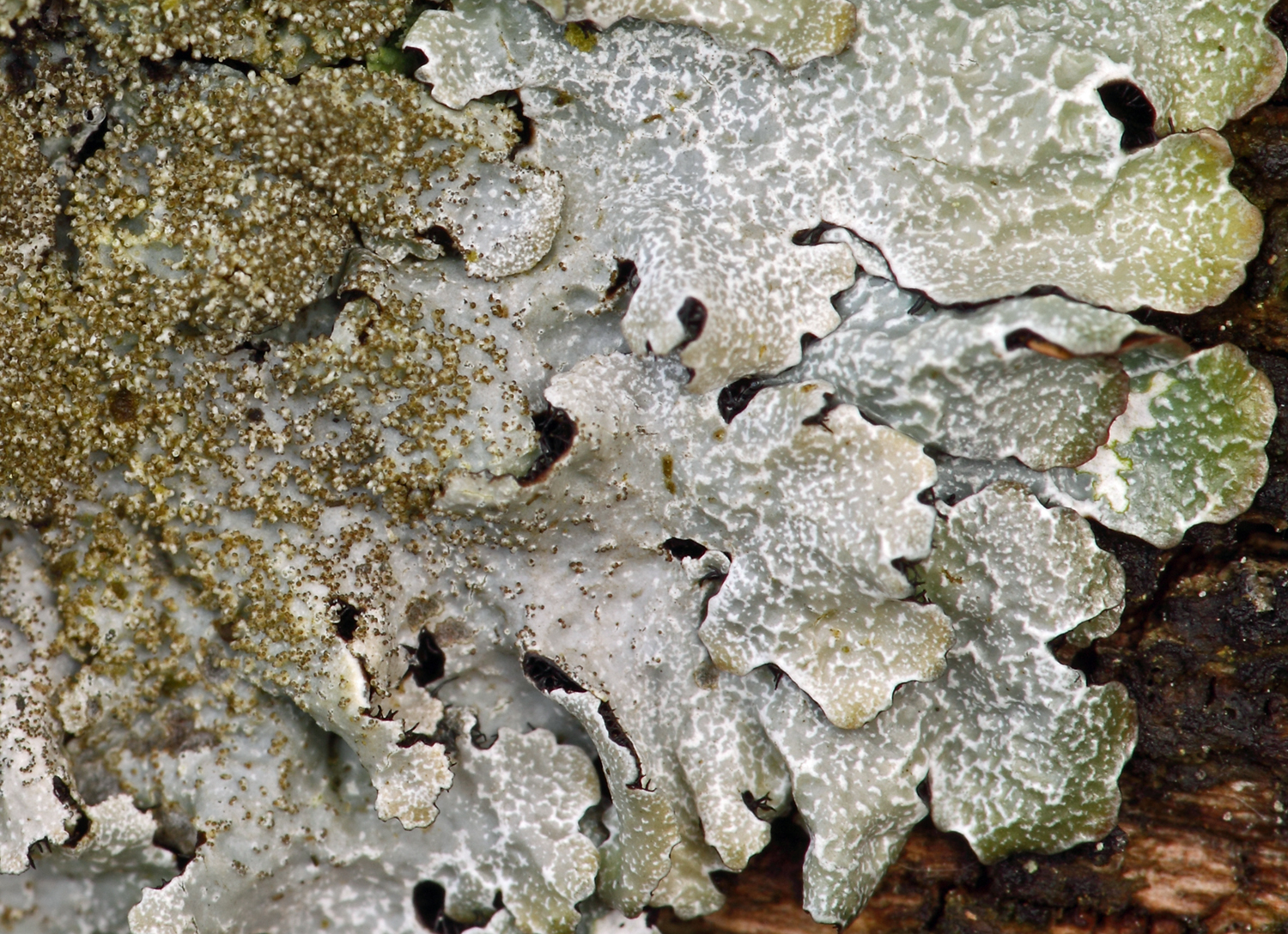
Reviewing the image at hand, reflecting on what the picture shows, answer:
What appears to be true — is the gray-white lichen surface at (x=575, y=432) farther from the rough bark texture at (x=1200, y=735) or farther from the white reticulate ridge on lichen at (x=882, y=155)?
the rough bark texture at (x=1200, y=735)

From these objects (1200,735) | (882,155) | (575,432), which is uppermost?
(882,155)

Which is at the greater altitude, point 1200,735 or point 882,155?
point 882,155

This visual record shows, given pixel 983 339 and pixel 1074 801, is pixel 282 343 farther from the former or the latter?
pixel 1074 801

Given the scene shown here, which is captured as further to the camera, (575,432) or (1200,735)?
(1200,735)

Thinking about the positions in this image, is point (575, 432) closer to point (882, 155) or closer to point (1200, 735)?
point (882, 155)

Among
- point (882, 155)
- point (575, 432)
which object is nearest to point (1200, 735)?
point (882, 155)

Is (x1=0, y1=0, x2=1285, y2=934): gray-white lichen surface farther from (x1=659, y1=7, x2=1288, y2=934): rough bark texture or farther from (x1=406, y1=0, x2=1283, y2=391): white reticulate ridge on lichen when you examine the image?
(x1=659, y1=7, x2=1288, y2=934): rough bark texture
